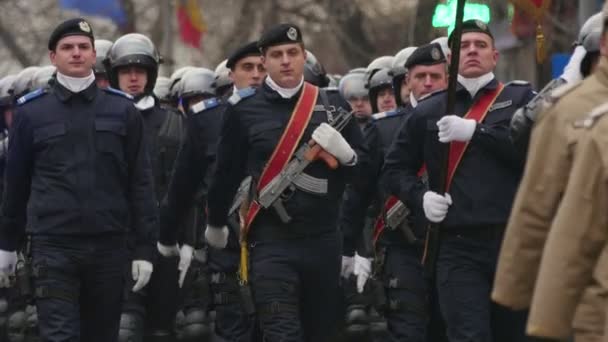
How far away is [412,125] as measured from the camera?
11148 millimetres

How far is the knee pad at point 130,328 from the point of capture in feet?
45.7

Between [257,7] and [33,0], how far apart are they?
5.06 m

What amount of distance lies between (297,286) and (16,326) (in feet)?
16.6

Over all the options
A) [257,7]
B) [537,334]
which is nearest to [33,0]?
[257,7]

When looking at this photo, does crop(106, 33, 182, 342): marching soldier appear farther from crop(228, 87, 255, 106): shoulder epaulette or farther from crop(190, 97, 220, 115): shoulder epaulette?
crop(228, 87, 255, 106): shoulder epaulette

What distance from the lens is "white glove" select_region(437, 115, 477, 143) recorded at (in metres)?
10.5

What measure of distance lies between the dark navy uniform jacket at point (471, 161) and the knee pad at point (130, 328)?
3.36 metres

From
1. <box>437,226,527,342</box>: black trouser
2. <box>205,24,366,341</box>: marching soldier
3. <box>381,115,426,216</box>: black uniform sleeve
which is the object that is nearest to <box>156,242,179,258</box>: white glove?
<box>205,24,366,341</box>: marching soldier

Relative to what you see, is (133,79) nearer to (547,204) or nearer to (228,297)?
(228,297)

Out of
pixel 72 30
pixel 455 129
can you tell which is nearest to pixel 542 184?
pixel 455 129

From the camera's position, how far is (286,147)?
435 inches

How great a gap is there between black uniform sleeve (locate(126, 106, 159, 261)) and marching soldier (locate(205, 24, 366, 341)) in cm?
43

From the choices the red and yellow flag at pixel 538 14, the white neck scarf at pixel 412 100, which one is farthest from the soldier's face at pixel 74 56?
the red and yellow flag at pixel 538 14

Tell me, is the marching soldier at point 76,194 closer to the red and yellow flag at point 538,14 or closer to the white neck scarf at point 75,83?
the white neck scarf at point 75,83
